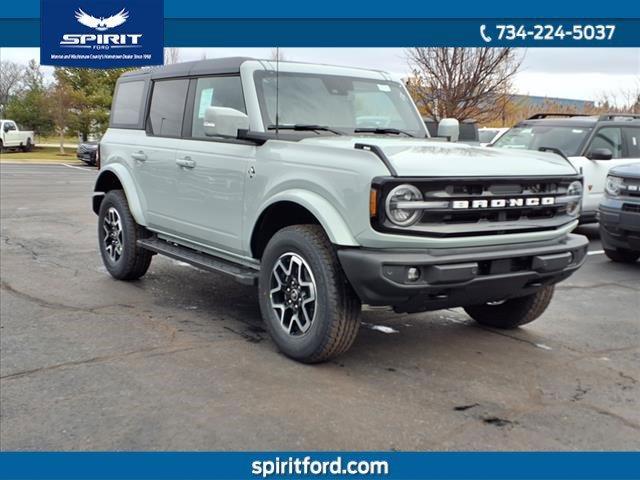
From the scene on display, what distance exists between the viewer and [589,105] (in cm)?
2688

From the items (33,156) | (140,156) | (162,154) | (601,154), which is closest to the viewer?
(162,154)

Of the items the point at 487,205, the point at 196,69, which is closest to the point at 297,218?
the point at 487,205

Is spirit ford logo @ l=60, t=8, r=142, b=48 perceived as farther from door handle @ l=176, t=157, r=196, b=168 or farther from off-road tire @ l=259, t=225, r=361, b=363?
off-road tire @ l=259, t=225, r=361, b=363

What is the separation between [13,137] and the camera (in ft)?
124

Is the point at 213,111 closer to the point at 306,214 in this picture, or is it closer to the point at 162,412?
the point at 306,214

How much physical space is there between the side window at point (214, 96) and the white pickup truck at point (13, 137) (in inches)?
1398

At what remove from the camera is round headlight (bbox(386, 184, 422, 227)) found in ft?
12.9

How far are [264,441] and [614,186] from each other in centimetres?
612

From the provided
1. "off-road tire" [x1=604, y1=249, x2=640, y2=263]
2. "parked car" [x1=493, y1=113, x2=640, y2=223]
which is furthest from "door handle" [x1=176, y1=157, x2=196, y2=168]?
"parked car" [x1=493, y1=113, x2=640, y2=223]

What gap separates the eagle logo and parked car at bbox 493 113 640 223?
6581 mm

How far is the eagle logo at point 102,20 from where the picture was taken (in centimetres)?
484

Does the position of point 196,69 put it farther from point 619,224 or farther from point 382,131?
point 619,224

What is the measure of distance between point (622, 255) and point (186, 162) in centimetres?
560

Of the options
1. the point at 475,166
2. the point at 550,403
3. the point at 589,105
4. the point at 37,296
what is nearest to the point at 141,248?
the point at 37,296
